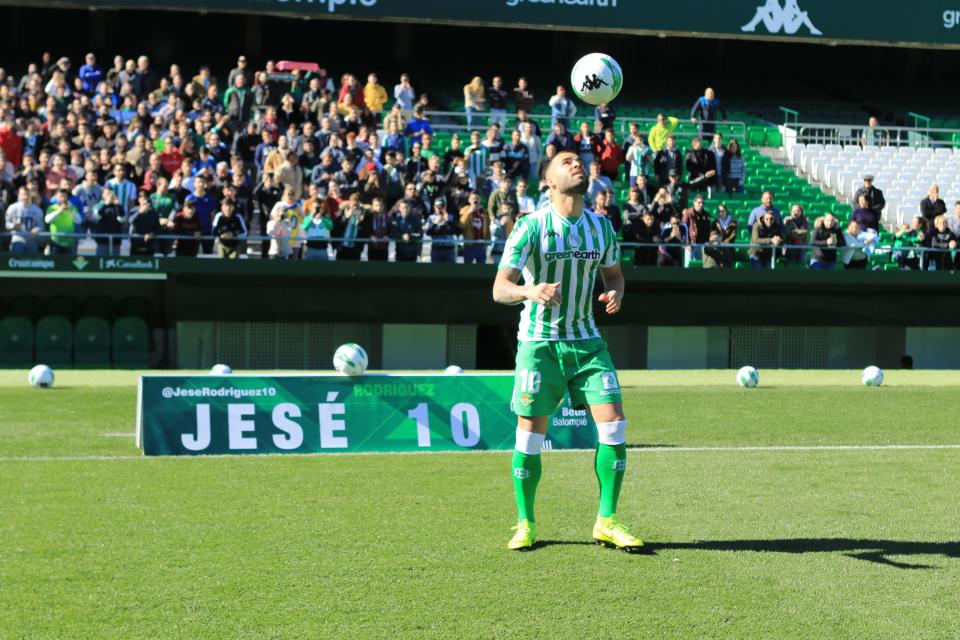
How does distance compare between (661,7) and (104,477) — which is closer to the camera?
(104,477)

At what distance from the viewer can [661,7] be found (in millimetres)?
34750

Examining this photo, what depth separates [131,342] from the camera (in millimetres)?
24797

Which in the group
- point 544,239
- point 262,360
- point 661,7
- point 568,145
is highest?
point 661,7

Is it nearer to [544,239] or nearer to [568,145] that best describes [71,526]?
[544,239]

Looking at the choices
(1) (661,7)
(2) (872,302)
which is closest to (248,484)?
(2) (872,302)

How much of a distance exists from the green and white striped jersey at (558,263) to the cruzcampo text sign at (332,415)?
4292mm

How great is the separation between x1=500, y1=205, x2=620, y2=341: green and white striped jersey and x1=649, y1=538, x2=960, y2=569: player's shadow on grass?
4.63 feet

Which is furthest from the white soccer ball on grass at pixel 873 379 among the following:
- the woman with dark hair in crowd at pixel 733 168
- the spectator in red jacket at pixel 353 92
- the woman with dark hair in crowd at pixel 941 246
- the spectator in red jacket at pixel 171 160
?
the spectator in red jacket at pixel 353 92

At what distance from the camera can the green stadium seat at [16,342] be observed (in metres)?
24.2

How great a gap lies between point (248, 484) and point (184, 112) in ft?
55.1

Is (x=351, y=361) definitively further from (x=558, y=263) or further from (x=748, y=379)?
(x=748, y=379)

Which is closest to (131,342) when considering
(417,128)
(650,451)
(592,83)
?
(417,128)

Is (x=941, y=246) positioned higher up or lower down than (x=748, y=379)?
higher up

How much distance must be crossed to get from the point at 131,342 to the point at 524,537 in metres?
18.8
